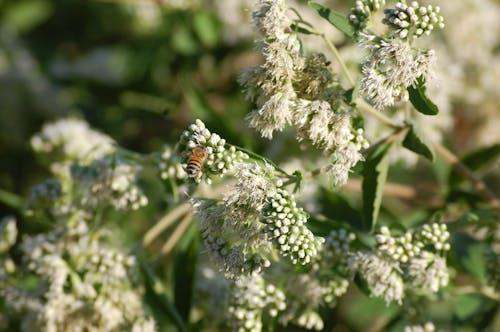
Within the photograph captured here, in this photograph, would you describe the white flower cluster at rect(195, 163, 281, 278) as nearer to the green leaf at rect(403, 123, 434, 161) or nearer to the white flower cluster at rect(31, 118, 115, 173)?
the green leaf at rect(403, 123, 434, 161)

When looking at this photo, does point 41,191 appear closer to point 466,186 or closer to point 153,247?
point 153,247

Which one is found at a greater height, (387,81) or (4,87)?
(387,81)

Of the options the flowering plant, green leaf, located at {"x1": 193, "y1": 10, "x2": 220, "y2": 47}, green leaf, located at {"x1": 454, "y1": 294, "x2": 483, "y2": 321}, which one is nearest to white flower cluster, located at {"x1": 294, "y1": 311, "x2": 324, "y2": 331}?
the flowering plant

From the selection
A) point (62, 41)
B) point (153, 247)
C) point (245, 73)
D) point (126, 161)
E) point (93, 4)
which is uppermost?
point (245, 73)

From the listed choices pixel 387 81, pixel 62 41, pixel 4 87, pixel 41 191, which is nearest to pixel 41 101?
pixel 4 87

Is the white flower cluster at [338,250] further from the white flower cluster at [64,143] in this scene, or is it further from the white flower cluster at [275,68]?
the white flower cluster at [64,143]

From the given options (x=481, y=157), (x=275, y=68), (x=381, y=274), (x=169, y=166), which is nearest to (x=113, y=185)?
(x=169, y=166)
